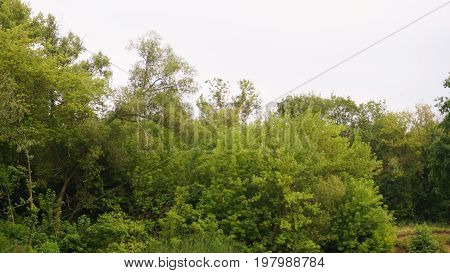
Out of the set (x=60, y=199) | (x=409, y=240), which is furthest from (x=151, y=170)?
(x=409, y=240)

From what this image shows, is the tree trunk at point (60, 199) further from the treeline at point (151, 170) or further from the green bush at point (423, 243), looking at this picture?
the green bush at point (423, 243)

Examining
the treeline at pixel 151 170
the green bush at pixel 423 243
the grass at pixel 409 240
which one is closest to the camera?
the treeline at pixel 151 170

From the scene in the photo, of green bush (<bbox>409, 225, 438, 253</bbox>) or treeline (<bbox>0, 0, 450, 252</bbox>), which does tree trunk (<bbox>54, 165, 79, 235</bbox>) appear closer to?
treeline (<bbox>0, 0, 450, 252</bbox>)

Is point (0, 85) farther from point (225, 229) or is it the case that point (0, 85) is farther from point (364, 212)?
point (364, 212)

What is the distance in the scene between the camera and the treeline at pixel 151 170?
23828mm

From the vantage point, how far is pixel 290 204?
2488 centimetres

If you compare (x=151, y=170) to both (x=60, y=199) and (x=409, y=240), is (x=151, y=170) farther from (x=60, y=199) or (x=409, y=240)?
(x=409, y=240)

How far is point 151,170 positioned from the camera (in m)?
28.4

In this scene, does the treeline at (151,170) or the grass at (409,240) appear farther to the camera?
the grass at (409,240)

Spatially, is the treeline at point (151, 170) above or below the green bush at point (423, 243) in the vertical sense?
above

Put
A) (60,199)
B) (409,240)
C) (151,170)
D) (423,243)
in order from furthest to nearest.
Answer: (409,240) → (423,243) → (151,170) → (60,199)

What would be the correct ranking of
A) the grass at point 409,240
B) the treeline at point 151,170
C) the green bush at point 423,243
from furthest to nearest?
the grass at point 409,240, the green bush at point 423,243, the treeline at point 151,170

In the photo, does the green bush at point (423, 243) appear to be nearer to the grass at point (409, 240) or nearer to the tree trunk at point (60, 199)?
the grass at point (409, 240)

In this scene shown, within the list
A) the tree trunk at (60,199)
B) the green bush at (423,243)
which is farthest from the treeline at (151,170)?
the green bush at (423,243)
